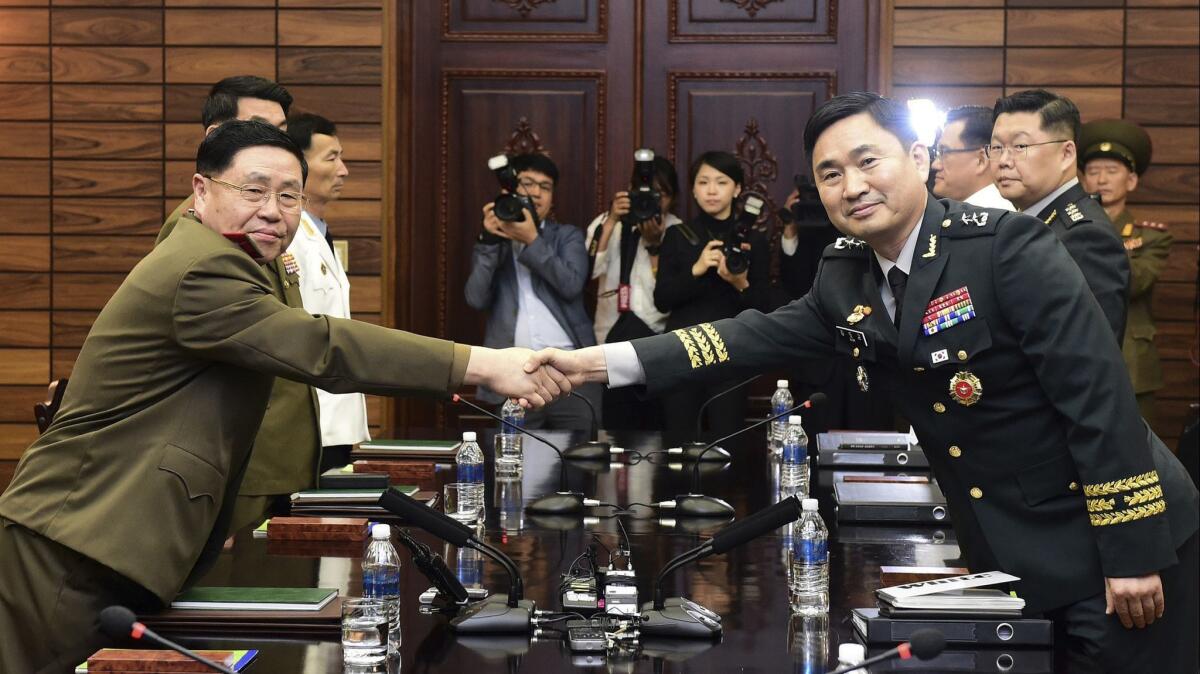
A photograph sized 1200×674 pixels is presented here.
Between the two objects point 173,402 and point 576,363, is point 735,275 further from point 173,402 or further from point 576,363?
point 173,402

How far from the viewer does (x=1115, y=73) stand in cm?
616

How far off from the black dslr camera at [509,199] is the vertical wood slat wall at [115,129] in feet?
3.77

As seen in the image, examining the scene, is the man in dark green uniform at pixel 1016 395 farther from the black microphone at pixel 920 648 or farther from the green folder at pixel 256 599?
the green folder at pixel 256 599

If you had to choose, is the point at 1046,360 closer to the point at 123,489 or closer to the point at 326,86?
the point at 123,489

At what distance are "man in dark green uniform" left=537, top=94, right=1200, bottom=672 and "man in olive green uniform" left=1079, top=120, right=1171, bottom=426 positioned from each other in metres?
3.61

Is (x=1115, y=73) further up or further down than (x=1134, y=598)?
further up

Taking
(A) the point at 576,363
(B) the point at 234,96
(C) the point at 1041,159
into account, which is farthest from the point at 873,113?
(B) the point at 234,96

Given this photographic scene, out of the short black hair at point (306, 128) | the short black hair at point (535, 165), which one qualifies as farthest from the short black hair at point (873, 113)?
the short black hair at point (535, 165)

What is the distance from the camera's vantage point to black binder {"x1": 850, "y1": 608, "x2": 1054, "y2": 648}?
189 cm

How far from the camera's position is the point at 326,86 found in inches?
249

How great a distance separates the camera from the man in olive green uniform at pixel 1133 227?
5.65 metres

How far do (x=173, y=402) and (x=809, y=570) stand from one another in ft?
3.48

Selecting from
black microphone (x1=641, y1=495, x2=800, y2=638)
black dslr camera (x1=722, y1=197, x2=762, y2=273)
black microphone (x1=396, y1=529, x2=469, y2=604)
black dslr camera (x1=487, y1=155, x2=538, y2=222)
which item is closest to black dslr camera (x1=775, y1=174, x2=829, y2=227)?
black dslr camera (x1=722, y1=197, x2=762, y2=273)

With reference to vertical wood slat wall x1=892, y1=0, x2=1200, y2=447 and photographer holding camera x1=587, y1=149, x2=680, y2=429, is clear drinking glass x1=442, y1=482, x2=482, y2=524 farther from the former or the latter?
vertical wood slat wall x1=892, y1=0, x2=1200, y2=447
